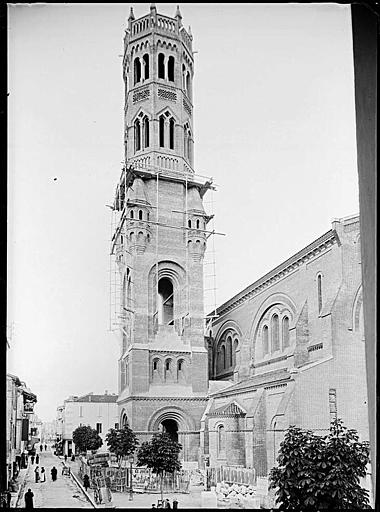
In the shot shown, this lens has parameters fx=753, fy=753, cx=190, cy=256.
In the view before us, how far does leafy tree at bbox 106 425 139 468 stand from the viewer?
400 centimetres

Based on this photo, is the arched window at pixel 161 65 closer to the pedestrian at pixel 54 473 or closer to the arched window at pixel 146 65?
the arched window at pixel 146 65

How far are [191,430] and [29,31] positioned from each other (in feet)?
7.45

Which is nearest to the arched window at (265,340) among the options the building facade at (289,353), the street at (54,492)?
the building facade at (289,353)

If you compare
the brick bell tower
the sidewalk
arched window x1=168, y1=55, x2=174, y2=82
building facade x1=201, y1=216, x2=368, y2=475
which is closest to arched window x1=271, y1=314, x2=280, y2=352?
building facade x1=201, y1=216, x2=368, y2=475

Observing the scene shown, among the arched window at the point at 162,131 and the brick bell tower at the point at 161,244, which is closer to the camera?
the brick bell tower at the point at 161,244

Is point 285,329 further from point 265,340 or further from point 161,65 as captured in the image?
Result: point 161,65

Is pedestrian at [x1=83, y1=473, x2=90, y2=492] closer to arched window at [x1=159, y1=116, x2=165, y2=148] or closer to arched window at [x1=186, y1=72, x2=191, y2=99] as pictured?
arched window at [x1=159, y1=116, x2=165, y2=148]

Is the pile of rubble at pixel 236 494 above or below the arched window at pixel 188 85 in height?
below

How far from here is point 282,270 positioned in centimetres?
424

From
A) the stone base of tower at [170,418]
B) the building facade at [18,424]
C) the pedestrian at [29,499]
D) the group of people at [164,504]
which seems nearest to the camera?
the building facade at [18,424]

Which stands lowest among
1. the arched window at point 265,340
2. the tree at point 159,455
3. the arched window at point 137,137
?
the tree at point 159,455

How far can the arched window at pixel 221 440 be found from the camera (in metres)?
4.19
